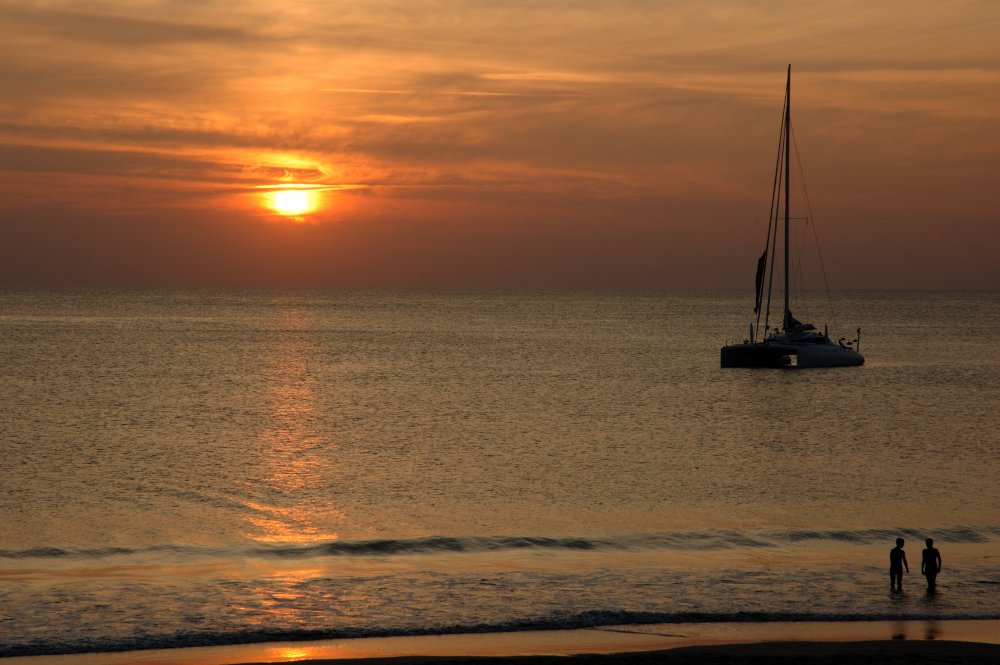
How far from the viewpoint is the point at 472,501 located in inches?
1485

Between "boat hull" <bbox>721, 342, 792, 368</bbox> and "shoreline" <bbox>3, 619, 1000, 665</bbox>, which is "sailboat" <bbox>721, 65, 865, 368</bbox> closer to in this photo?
"boat hull" <bbox>721, 342, 792, 368</bbox>

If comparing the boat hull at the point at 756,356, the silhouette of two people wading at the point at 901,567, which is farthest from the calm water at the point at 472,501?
the boat hull at the point at 756,356

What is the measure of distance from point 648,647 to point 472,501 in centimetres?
1827

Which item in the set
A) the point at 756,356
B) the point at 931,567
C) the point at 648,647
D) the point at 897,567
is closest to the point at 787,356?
the point at 756,356

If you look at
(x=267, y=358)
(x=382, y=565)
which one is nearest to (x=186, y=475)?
(x=382, y=565)

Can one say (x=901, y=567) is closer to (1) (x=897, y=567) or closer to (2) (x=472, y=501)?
(1) (x=897, y=567)

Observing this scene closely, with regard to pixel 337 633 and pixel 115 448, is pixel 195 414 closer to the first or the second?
pixel 115 448

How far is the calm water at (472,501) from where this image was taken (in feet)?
75.0

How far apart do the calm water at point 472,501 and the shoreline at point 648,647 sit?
0.62m

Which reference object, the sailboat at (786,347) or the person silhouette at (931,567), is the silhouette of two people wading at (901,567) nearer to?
the person silhouette at (931,567)

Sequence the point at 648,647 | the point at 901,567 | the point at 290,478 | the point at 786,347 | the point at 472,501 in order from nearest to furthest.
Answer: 1. the point at 648,647
2. the point at 901,567
3. the point at 472,501
4. the point at 290,478
5. the point at 786,347

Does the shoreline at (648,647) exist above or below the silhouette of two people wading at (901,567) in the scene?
below

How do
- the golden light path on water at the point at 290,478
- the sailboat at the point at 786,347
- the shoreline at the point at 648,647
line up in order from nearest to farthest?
the shoreline at the point at 648,647
the golden light path on water at the point at 290,478
the sailboat at the point at 786,347

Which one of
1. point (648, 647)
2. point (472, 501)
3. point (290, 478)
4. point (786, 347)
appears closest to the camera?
point (648, 647)
